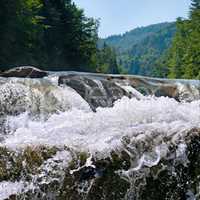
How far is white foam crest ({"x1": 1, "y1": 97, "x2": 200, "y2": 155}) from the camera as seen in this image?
593 cm

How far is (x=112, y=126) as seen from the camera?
6.54 meters

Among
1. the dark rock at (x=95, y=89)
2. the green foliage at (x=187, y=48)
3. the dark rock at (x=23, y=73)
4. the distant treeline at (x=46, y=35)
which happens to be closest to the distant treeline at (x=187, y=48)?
the green foliage at (x=187, y=48)

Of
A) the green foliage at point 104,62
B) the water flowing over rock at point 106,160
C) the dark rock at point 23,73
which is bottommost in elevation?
the green foliage at point 104,62

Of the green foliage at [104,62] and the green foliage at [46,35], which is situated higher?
the green foliage at [46,35]

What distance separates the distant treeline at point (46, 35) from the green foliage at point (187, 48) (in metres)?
8.81

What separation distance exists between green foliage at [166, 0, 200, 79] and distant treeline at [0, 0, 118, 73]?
8.81 meters

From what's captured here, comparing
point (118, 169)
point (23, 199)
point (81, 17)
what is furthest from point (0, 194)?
point (81, 17)

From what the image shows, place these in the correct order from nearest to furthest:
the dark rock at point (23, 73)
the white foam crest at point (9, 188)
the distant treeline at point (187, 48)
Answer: the white foam crest at point (9, 188) → the dark rock at point (23, 73) → the distant treeline at point (187, 48)

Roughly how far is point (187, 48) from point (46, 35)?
588 inches

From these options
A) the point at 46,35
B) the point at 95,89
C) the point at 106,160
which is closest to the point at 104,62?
the point at 46,35

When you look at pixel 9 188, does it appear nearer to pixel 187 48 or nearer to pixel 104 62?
pixel 187 48

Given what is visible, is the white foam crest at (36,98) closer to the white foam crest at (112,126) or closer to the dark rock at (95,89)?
the dark rock at (95,89)

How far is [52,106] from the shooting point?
11.1m

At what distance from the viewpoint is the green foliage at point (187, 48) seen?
45391 millimetres
